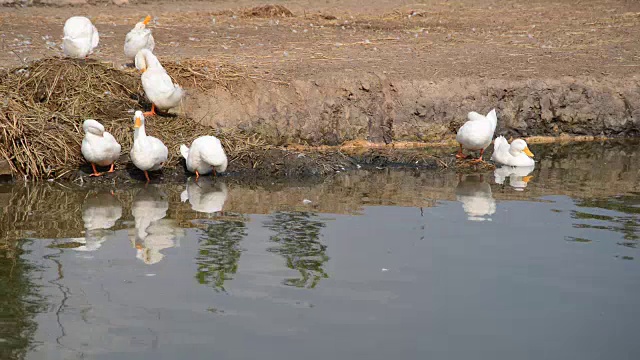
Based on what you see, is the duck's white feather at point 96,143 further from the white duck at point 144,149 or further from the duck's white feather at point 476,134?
the duck's white feather at point 476,134

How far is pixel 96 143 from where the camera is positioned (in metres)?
9.80

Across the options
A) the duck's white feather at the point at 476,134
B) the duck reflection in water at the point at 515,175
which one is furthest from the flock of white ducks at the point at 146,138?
the duck reflection in water at the point at 515,175

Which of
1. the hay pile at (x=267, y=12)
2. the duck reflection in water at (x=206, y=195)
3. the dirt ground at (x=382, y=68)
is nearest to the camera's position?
the duck reflection in water at (x=206, y=195)

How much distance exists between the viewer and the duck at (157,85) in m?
10.8

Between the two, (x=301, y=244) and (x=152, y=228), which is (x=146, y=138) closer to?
(x=152, y=228)

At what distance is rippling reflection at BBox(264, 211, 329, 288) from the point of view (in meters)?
6.90

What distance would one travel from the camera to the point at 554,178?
10.8m

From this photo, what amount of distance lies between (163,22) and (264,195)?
7.44 m

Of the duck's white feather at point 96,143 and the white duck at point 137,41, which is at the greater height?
the white duck at point 137,41

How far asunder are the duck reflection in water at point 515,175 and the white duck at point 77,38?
521 cm

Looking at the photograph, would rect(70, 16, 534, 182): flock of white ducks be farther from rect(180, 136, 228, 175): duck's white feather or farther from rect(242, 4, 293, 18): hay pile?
rect(242, 4, 293, 18): hay pile

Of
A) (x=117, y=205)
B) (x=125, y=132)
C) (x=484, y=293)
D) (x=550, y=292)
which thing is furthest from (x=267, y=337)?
(x=125, y=132)

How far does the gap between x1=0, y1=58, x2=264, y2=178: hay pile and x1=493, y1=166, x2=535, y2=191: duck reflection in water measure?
9.38ft

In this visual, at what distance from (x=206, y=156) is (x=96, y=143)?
116 cm
